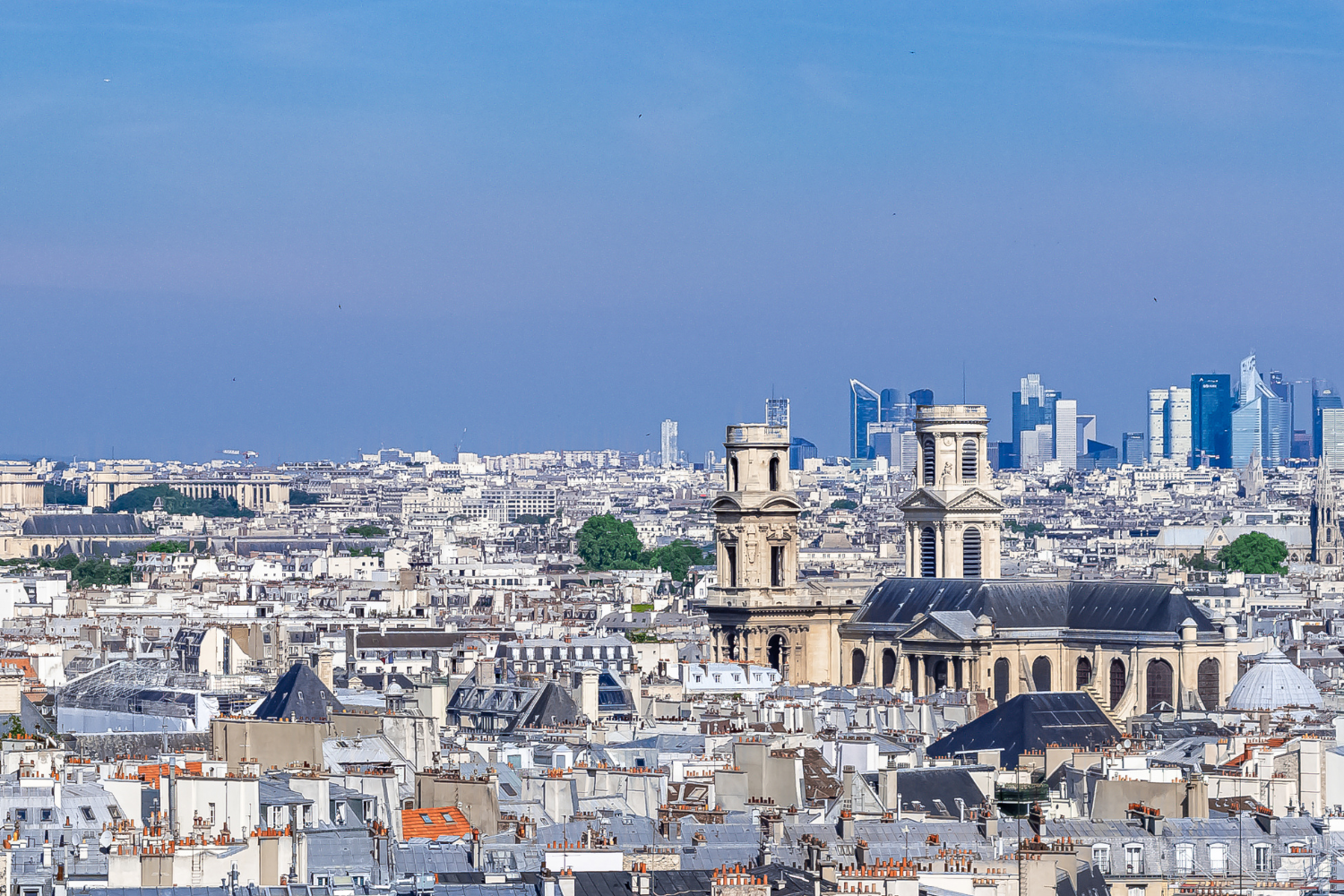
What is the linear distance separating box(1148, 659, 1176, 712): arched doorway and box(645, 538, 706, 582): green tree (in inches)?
2956

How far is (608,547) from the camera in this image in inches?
6634

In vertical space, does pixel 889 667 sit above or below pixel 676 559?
below

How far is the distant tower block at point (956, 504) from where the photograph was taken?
87.1 m

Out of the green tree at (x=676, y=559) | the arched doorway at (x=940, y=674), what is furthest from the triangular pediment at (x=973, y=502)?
the green tree at (x=676, y=559)

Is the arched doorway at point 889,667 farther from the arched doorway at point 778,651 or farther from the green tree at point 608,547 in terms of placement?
the green tree at point 608,547

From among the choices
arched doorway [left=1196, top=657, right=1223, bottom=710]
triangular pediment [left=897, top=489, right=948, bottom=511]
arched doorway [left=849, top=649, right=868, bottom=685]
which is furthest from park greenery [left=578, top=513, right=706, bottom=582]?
arched doorway [left=1196, top=657, right=1223, bottom=710]

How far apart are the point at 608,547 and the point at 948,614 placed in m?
88.5

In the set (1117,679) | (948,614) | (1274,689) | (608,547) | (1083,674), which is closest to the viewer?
(1274,689)

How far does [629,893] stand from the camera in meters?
26.2

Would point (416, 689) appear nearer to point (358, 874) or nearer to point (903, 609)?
point (903, 609)

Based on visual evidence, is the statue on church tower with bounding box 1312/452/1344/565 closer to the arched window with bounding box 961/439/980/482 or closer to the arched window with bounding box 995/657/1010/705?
the arched window with bounding box 961/439/980/482

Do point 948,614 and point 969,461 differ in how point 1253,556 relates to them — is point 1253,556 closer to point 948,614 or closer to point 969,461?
point 969,461

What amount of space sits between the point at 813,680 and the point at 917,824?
50990 mm

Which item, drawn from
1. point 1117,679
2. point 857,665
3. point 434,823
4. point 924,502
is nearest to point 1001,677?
point 1117,679
